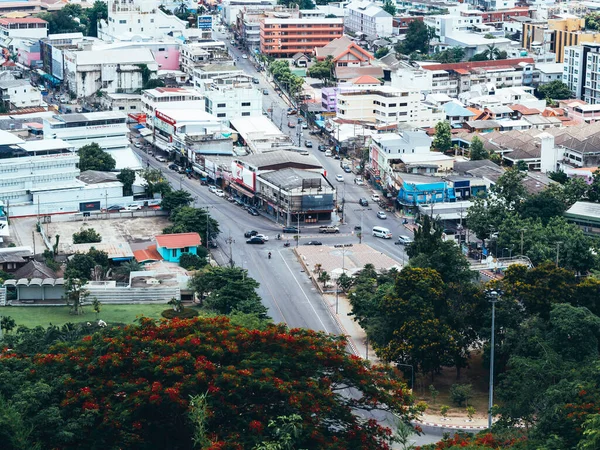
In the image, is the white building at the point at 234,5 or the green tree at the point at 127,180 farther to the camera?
the white building at the point at 234,5

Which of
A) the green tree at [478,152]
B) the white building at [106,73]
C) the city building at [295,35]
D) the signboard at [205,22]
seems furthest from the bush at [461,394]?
the signboard at [205,22]

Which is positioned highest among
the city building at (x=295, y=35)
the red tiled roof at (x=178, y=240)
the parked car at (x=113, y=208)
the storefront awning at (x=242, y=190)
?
the city building at (x=295, y=35)

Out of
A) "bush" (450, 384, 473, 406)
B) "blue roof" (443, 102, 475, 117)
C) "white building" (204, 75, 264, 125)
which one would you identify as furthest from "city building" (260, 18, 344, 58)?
"bush" (450, 384, 473, 406)

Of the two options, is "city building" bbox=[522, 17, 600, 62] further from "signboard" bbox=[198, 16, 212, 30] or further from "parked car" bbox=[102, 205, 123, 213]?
"parked car" bbox=[102, 205, 123, 213]

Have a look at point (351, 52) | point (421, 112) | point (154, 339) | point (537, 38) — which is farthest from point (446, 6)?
point (154, 339)

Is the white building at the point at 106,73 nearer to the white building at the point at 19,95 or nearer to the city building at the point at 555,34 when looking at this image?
the white building at the point at 19,95

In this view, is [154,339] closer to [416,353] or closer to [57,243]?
[416,353]
